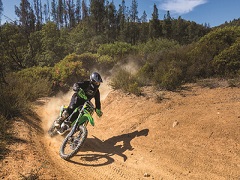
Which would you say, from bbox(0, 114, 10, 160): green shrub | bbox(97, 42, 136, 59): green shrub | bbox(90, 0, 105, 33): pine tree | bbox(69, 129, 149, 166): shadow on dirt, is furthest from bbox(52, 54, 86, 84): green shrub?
bbox(90, 0, 105, 33): pine tree

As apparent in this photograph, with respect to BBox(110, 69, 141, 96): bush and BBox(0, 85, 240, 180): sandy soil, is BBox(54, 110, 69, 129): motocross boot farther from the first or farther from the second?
BBox(110, 69, 141, 96): bush

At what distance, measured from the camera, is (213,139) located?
6.10 m

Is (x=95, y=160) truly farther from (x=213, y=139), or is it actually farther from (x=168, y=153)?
(x=213, y=139)

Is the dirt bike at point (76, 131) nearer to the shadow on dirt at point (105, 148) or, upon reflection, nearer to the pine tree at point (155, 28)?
the shadow on dirt at point (105, 148)

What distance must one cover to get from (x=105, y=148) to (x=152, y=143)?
4.79ft

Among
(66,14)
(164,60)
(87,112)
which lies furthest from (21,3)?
(87,112)

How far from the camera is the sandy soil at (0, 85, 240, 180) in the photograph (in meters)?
5.00

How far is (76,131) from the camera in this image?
607cm

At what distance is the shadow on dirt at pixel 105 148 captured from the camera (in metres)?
5.66

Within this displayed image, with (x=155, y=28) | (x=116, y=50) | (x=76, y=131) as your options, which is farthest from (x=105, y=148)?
(x=155, y=28)

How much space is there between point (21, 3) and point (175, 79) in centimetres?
5507

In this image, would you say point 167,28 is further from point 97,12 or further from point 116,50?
point 116,50

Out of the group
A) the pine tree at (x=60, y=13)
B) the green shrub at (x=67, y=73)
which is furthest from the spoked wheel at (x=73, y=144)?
the pine tree at (x=60, y=13)

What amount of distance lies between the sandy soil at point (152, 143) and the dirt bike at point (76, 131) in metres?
0.28
